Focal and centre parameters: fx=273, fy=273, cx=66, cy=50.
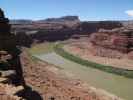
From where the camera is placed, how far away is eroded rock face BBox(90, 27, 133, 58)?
4347 centimetres

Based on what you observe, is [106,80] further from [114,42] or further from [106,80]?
[114,42]

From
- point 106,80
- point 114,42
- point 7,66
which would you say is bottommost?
point 106,80

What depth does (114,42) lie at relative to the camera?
152ft

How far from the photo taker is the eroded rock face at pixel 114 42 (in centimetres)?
4347

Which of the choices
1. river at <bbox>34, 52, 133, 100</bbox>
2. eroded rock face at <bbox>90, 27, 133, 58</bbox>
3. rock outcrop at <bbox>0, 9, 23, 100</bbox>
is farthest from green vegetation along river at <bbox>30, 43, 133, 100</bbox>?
rock outcrop at <bbox>0, 9, 23, 100</bbox>

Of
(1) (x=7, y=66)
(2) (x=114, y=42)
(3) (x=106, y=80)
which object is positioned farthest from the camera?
(2) (x=114, y=42)

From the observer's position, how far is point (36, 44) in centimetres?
7612

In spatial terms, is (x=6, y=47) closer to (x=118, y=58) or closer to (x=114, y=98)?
(x=114, y=98)

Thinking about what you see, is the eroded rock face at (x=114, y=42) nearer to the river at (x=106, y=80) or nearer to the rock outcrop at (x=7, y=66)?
the river at (x=106, y=80)

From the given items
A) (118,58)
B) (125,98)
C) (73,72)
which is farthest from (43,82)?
(118,58)


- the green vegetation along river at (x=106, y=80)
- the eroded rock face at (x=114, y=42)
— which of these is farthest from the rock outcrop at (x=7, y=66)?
the eroded rock face at (x=114, y=42)

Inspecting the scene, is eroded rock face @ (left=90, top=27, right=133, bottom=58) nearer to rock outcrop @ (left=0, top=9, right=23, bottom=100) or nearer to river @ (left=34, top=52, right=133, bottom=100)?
river @ (left=34, top=52, right=133, bottom=100)

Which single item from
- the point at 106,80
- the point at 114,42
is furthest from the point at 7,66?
the point at 114,42

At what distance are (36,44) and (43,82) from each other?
1969 inches
